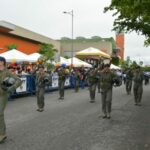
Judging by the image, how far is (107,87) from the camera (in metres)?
11.9

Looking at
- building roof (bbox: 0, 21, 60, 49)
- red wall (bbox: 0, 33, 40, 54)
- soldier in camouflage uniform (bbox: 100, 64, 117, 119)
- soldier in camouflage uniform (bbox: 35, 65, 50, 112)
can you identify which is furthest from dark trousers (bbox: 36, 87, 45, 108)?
building roof (bbox: 0, 21, 60, 49)

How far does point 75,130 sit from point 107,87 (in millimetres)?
2774

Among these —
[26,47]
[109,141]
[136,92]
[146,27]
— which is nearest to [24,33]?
[26,47]

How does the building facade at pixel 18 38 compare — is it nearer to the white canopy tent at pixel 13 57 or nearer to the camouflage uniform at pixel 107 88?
the white canopy tent at pixel 13 57

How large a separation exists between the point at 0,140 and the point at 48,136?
49.5 inches

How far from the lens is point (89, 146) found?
7652 mm

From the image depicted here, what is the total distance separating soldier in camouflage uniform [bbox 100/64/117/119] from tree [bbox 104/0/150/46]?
10.3 feet

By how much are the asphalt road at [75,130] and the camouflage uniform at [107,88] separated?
1.09ft

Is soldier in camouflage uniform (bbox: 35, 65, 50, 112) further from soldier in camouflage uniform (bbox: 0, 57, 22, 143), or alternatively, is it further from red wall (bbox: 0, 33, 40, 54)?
red wall (bbox: 0, 33, 40, 54)

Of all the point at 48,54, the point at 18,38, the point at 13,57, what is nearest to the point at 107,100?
the point at 13,57

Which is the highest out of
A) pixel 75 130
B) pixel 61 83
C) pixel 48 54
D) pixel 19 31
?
pixel 19 31

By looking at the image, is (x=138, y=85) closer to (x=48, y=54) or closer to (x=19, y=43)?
(x=48, y=54)

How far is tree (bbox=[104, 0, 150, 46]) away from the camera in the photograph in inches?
580

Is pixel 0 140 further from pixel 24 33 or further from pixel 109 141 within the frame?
pixel 24 33
